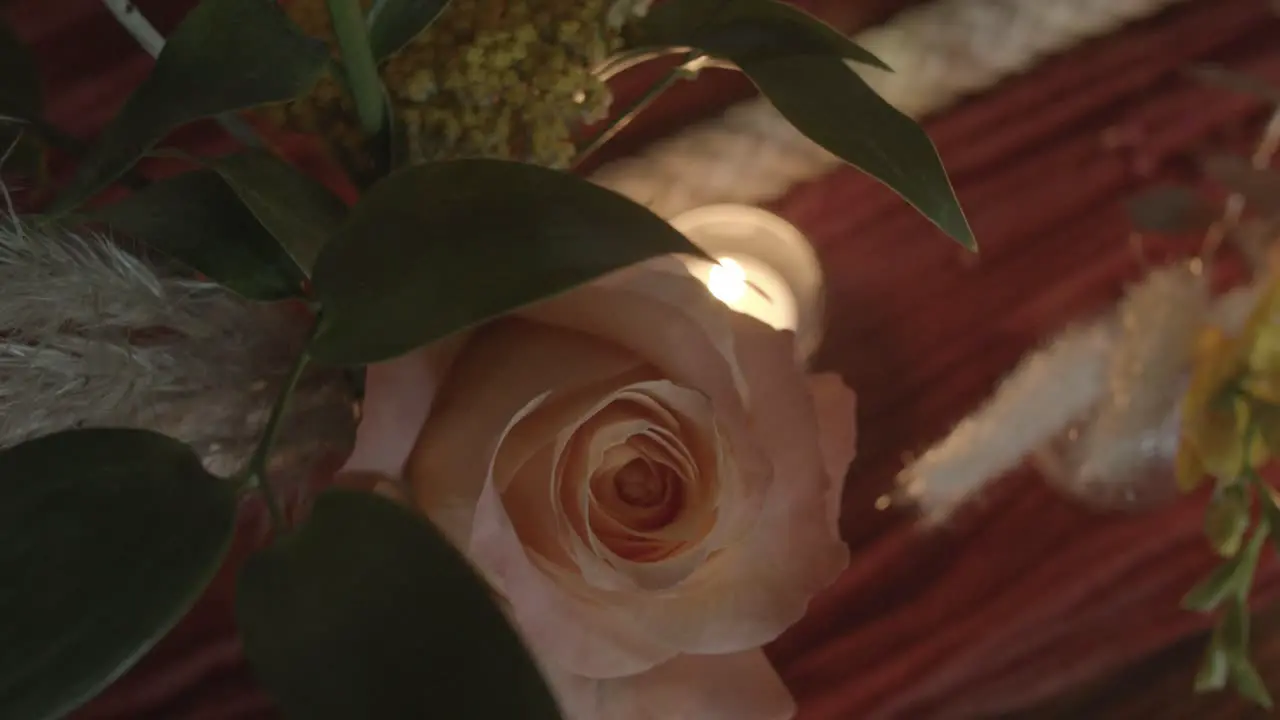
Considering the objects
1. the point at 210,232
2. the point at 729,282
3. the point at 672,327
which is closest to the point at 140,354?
the point at 210,232

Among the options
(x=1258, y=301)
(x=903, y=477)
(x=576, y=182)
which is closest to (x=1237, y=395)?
(x=1258, y=301)

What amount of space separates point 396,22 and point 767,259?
0.28 m

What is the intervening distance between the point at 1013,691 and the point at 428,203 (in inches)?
16.8

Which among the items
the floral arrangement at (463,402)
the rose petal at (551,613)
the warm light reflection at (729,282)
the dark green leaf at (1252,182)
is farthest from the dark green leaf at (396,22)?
the dark green leaf at (1252,182)

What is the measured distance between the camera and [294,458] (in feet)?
0.92

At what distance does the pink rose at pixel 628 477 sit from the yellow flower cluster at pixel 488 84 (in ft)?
0.19

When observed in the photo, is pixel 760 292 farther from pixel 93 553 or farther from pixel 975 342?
pixel 93 553

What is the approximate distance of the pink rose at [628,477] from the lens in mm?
236

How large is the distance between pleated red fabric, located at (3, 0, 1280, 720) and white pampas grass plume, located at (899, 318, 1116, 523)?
0.01 metres

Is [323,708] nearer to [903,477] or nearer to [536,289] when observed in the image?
[536,289]

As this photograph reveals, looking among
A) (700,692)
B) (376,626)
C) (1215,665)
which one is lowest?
(1215,665)

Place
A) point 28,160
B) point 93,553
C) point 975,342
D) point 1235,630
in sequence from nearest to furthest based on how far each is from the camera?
point 93,553 < point 28,160 < point 1235,630 < point 975,342

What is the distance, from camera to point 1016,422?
1.65 ft

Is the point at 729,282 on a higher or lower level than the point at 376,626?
lower
